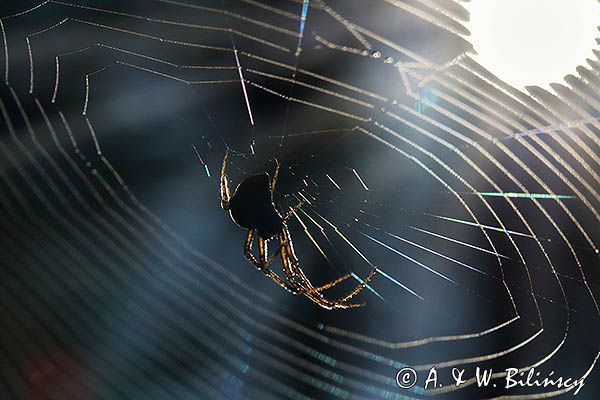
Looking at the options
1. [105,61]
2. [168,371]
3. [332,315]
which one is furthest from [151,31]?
[332,315]

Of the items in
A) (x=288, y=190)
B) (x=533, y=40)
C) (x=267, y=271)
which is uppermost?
(x=533, y=40)

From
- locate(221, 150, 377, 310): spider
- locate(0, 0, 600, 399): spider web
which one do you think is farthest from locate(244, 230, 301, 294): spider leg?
locate(0, 0, 600, 399): spider web

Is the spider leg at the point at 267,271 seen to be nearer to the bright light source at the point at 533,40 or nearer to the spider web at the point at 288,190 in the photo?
the spider web at the point at 288,190

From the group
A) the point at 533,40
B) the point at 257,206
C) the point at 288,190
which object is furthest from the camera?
the point at 288,190

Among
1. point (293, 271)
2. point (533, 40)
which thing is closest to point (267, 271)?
point (293, 271)

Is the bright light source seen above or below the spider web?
above

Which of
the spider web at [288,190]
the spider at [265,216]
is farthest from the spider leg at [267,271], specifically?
the spider web at [288,190]

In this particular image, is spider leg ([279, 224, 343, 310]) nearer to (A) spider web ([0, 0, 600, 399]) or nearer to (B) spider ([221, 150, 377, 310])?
(B) spider ([221, 150, 377, 310])

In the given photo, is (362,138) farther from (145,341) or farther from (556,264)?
(145,341)

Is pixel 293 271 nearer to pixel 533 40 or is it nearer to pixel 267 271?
pixel 267 271

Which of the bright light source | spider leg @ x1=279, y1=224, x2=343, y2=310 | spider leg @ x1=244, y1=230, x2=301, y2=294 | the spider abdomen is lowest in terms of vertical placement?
spider leg @ x1=244, y1=230, x2=301, y2=294
